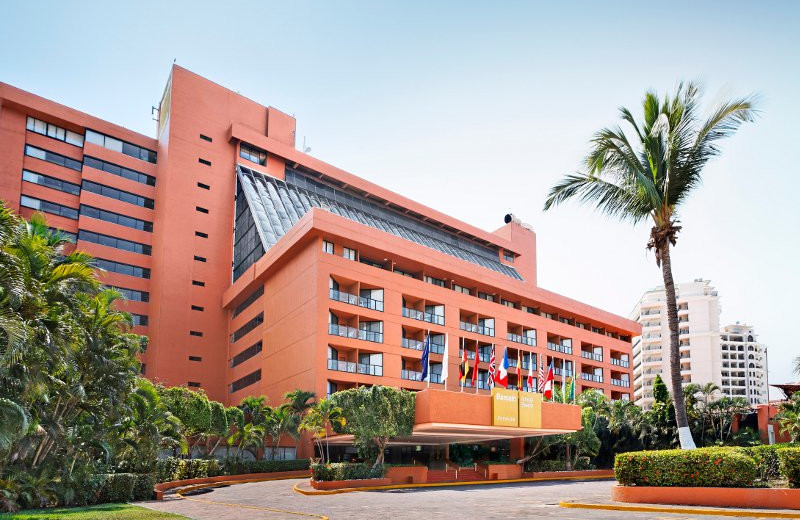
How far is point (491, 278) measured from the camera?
63.7 m

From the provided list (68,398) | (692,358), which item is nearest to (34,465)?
(68,398)

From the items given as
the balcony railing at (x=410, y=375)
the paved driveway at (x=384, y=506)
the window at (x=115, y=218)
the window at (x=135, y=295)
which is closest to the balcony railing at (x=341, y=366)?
the balcony railing at (x=410, y=375)

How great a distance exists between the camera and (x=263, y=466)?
146ft

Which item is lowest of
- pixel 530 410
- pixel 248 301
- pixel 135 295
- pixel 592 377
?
pixel 530 410

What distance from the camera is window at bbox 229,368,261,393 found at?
56.9m

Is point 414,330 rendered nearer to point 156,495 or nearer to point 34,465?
point 156,495

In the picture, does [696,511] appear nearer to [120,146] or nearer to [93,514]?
[93,514]

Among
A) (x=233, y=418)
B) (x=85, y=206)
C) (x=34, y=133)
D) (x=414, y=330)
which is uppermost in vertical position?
(x=34, y=133)

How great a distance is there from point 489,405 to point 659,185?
66.9ft

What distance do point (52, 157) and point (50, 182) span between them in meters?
2.26

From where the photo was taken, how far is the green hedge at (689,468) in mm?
19375

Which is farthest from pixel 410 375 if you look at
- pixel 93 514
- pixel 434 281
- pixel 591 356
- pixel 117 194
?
pixel 93 514

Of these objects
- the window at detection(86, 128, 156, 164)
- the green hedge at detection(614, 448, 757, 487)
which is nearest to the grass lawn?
the green hedge at detection(614, 448, 757, 487)

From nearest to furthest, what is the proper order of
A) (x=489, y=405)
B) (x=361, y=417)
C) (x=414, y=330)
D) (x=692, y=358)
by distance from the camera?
1. (x=361, y=417)
2. (x=489, y=405)
3. (x=414, y=330)
4. (x=692, y=358)
